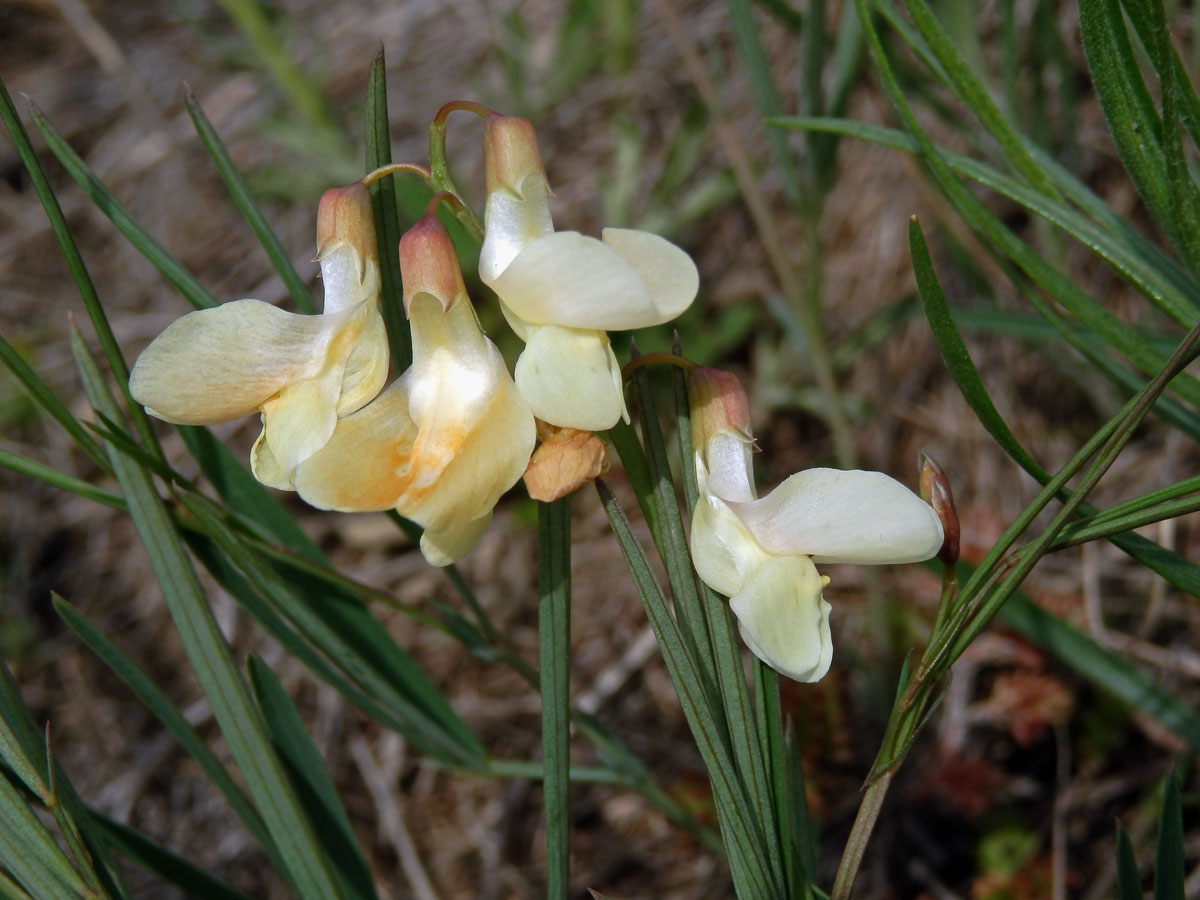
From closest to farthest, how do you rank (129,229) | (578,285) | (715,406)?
(578,285)
(715,406)
(129,229)

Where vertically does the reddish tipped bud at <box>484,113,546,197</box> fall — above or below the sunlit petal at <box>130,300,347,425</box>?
above

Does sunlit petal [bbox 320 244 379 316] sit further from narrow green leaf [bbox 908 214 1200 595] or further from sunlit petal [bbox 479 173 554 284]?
narrow green leaf [bbox 908 214 1200 595]

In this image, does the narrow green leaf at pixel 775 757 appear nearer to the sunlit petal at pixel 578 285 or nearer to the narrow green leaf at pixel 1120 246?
the sunlit petal at pixel 578 285

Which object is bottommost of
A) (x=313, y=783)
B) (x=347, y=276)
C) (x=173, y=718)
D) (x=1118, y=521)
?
(x=313, y=783)

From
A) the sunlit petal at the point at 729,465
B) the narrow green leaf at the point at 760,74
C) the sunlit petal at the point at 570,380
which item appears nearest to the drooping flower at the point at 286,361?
the sunlit petal at the point at 570,380

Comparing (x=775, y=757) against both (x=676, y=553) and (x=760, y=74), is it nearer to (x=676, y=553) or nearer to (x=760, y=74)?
(x=676, y=553)

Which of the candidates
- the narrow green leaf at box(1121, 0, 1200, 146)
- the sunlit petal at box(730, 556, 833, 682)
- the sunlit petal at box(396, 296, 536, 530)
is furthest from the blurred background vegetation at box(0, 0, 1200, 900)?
the sunlit petal at box(396, 296, 536, 530)

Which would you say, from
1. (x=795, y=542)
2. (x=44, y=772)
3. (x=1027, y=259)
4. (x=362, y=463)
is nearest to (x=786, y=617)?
(x=795, y=542)

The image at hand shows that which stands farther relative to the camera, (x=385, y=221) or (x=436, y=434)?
(x=385, y=221)
